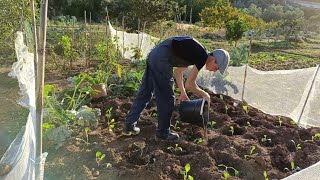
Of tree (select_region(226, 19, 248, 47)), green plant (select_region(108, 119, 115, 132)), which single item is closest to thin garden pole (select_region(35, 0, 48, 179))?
green plant (select_region(108, 119, 115, 132))

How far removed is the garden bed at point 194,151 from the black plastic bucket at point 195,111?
0.17m

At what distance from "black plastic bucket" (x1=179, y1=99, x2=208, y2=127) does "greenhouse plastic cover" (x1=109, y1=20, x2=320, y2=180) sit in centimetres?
109

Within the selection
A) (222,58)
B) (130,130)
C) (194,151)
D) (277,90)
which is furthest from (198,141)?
(277,90)

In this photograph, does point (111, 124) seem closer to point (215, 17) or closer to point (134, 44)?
point (134, 44)

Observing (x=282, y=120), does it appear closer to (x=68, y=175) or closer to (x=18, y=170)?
(x=68, y=175)

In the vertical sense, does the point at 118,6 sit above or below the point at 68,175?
above

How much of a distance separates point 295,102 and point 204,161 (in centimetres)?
170

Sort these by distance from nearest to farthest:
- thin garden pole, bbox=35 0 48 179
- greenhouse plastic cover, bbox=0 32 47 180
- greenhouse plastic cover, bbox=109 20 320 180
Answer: thin garden pole, bbox=35 0 48 179 → greenhouse plastic cover, bbox=0 32 47 180 → greenhouse plastic cover, bbox=109 20 320 180

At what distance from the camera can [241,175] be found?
10.8 feet

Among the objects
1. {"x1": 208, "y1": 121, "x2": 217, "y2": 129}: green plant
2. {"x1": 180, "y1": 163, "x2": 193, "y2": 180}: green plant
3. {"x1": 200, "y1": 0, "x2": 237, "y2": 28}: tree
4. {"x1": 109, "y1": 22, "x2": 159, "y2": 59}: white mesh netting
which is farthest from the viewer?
{"x1": 200, "y1": 0, "x2": 237, "y2": 28}: tree

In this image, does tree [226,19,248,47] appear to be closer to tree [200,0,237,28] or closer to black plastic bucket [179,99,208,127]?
tree [200,0,237,28]

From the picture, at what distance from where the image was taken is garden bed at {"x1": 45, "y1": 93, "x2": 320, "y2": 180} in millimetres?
3283

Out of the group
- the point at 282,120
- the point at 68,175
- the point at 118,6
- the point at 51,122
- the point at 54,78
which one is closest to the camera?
the point at 68,175

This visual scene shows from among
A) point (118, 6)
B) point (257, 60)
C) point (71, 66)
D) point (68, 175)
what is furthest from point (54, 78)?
point (118, 6)
